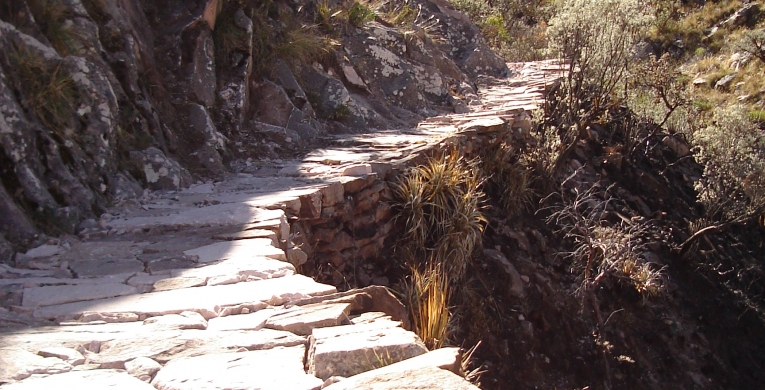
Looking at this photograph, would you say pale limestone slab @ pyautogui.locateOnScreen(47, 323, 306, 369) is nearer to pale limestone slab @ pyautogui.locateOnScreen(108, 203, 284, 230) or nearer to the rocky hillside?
the rocky hillside

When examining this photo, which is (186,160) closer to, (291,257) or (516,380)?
(291,257)

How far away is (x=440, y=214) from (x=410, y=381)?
Result: 380 cm

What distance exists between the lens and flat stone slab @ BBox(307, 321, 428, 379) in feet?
7.13

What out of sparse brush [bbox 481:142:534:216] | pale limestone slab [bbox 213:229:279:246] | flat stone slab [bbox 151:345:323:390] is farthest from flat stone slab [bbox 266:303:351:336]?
sparse brush [bbox 481:142:534:216]

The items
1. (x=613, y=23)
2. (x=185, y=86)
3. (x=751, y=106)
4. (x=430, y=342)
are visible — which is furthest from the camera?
(x=751, y=106)

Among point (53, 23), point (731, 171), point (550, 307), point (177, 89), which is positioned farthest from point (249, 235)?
point (731, 171)

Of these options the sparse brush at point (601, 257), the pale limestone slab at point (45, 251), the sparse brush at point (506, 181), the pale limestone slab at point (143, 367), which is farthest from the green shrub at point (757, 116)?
the pale limestone slab at point (143, 367)

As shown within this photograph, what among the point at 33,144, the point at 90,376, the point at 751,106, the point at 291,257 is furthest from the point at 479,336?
the point at 751,106

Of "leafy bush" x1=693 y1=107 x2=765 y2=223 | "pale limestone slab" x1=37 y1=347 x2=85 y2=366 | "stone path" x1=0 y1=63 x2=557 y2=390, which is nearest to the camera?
"stone path" x1=0 y1=63 x2=557 y2=390

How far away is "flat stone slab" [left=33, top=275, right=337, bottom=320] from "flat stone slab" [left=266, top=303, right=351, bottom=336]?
20 cm

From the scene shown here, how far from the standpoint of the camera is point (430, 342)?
136 inches

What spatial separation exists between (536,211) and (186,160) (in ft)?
11.7

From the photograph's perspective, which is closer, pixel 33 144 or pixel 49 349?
pixel 49 349

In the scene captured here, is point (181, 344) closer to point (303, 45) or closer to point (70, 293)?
point (70, 293)
